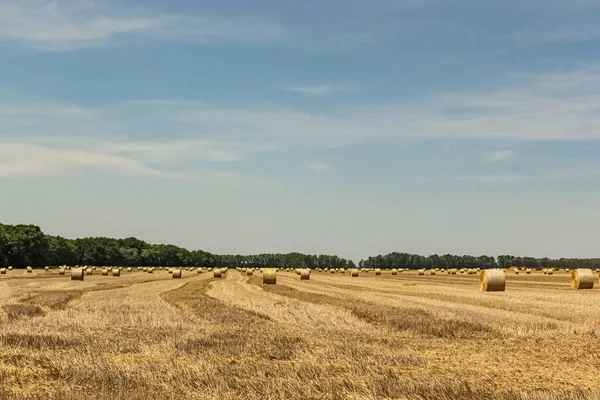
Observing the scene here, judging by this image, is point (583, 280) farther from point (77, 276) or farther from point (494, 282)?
point (77, 276)

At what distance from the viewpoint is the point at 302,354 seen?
40.8 ft

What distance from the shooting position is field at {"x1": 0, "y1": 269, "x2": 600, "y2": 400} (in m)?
9.27

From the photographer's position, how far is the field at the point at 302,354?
9.27m

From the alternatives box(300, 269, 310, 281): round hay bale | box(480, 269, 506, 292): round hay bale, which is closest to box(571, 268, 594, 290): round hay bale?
box(480, 269, 506, 292): round hay bale

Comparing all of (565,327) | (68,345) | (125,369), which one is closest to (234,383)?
(125,369)

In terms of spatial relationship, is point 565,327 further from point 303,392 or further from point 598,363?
point 303,392

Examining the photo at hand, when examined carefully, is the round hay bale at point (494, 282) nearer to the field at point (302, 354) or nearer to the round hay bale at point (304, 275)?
the field at point (302, 354)

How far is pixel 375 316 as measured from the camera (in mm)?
19547

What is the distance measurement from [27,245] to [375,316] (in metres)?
126

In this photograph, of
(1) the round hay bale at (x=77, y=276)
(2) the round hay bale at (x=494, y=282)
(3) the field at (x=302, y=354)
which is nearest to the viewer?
(3) the field at (x=302, y=354)

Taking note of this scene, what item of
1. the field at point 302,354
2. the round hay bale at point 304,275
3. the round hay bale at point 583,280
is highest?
the round hay bale at point 583,280

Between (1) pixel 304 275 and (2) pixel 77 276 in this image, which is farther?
(1) pixel 304 275

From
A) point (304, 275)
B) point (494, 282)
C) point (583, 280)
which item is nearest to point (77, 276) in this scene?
point (304, 275)

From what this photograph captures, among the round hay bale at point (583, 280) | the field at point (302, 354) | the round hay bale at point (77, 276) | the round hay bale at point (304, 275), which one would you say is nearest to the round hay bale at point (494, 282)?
the round hay bale at point (583, 280)
